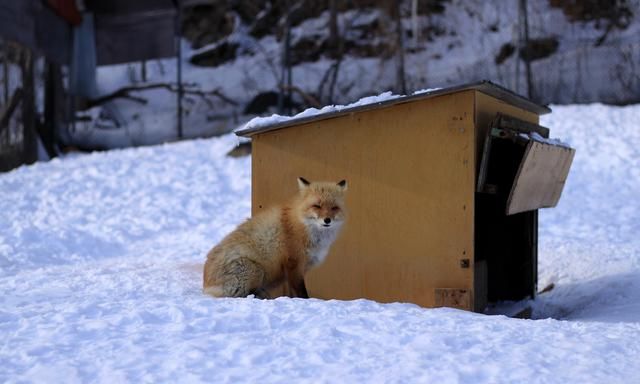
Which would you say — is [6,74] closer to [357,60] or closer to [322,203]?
[357,60]

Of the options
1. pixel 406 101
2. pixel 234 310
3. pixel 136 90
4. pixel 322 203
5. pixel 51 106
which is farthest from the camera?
pixel 136 90

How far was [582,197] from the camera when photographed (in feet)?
34.9

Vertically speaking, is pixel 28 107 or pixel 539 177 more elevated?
pixel 28 107

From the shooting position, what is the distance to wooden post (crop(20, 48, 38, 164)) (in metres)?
14.0

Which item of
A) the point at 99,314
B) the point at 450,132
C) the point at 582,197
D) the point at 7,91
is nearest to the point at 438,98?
the point at 450,132

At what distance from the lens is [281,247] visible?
217 inches

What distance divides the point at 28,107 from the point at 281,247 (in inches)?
416

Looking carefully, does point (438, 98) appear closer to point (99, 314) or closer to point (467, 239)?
point (467, 239)

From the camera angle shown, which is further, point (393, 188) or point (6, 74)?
point (6, 74)

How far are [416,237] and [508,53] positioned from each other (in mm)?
13448

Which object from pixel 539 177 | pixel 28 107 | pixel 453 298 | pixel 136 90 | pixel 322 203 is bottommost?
pixel 453 298

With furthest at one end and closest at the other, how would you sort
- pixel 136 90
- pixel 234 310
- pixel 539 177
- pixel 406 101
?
1. pixel 136 90
2. pixel 539 177
3. pixel 406 101
4. pixel 234 310

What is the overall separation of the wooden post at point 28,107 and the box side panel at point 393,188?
9.34 meters

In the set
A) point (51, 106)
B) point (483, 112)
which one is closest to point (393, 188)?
point (483, 112)
